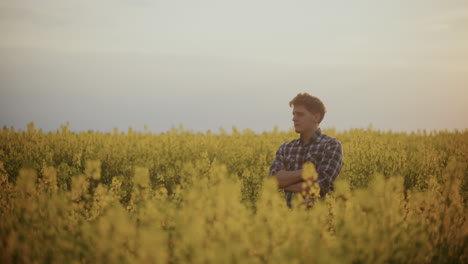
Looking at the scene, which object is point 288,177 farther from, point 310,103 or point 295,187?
point 310,103

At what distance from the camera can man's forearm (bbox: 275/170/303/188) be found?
17.3 ft

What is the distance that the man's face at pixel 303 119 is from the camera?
5438mm

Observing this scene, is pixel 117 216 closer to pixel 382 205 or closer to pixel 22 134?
pixel 382 205

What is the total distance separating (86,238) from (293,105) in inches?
125

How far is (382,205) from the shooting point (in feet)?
12.4

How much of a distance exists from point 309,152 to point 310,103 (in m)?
0.62

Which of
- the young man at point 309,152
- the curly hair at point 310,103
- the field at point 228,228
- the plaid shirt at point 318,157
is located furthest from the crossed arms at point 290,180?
the curly hair at point 310,103

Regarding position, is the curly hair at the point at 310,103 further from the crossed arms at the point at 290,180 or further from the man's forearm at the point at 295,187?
the man's forearm at the point at 295,187

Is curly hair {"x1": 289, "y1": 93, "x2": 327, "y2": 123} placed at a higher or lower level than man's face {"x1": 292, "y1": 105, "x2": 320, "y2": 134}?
higher

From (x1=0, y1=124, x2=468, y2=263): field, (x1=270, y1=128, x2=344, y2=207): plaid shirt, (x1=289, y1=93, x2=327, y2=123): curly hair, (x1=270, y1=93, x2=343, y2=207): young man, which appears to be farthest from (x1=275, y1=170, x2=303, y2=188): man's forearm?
(x1=289, y1=93, x2=327, y2=123): curly hair

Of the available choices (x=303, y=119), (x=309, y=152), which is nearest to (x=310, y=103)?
(x=303, y=119)

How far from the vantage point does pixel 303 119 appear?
5445 millimetres

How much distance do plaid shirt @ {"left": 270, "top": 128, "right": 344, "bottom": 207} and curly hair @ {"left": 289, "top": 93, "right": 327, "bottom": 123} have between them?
0.92 ft

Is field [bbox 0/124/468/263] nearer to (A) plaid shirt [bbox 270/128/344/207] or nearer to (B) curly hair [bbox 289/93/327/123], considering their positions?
(A) plaid shirt [bbox 270/128/344/207]
